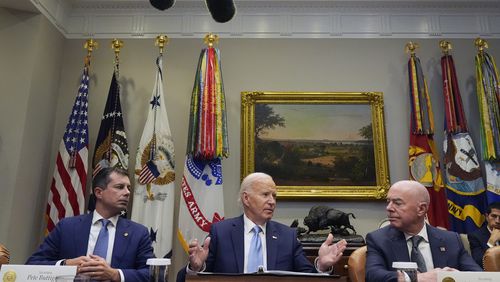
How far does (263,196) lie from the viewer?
3.02 m

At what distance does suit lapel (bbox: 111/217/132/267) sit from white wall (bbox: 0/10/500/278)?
1975 millimetres

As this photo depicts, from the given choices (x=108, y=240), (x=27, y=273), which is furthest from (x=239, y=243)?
(x=27, y=273)

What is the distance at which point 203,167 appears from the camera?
451 centimetres

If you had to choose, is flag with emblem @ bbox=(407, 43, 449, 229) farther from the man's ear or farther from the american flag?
the american flag

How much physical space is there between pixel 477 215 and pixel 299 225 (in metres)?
1.80

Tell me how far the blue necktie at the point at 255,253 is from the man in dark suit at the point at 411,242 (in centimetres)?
69

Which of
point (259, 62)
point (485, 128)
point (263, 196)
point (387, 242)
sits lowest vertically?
point (387, 242)

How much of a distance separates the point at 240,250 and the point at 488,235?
255 cm

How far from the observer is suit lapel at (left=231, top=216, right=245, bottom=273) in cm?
280

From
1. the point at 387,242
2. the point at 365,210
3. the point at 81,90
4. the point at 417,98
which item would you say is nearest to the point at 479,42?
the point at 417,98

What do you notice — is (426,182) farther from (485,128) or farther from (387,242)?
(387,242)

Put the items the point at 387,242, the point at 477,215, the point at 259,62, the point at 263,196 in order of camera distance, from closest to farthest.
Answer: the point at 387,242, the point at 263,196, the point at 477,215, the point at 259,62

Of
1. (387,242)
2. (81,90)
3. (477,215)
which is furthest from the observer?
(81,90)

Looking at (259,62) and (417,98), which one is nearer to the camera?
(417,98)
